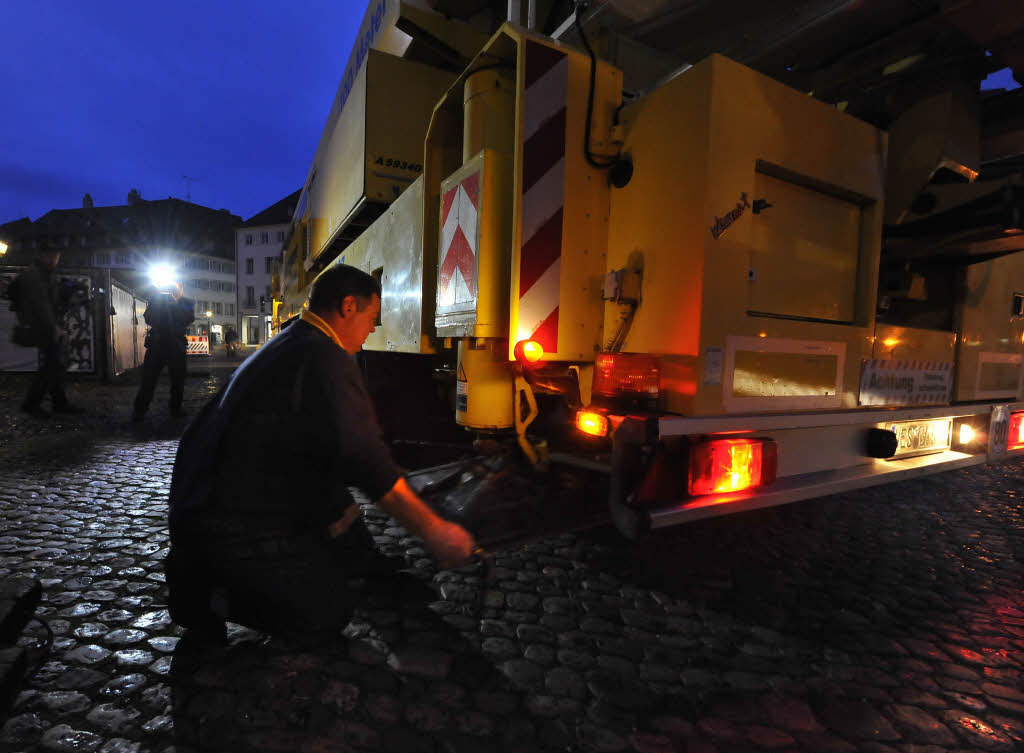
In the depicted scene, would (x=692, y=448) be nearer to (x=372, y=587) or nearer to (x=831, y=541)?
(x=372, y=587)

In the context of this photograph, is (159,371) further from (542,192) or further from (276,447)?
(542,192)

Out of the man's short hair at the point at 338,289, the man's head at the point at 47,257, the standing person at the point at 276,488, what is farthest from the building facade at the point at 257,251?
the standing person at the point at 276,488

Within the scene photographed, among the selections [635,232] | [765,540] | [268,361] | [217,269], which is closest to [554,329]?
[635,232]

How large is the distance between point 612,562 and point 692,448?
0.94 m

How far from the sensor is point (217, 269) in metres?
57.1

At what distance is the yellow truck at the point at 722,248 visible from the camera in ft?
6.72

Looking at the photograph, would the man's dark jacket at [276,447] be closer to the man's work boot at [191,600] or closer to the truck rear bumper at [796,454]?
the man's work boot at [191,600]

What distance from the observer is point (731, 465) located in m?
2.10

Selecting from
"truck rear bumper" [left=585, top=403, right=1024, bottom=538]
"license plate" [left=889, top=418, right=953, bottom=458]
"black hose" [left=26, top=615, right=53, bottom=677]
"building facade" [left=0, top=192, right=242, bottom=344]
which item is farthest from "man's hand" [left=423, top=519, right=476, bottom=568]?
"building facade" [left=0, top=192, right=242, bottom=344]

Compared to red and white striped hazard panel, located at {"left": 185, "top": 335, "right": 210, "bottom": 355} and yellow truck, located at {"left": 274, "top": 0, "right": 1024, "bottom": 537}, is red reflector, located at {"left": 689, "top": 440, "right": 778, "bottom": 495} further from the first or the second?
red and white striped hazard panel, located at {"left": 185, "top": 335, "right": 210, "bottom": 355}

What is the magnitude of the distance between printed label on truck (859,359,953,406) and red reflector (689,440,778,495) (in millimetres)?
763

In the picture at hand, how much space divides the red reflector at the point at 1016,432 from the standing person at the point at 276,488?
3.60 m

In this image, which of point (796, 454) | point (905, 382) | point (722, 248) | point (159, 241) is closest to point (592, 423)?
point (722, 248)

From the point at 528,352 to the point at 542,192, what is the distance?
67 cm
